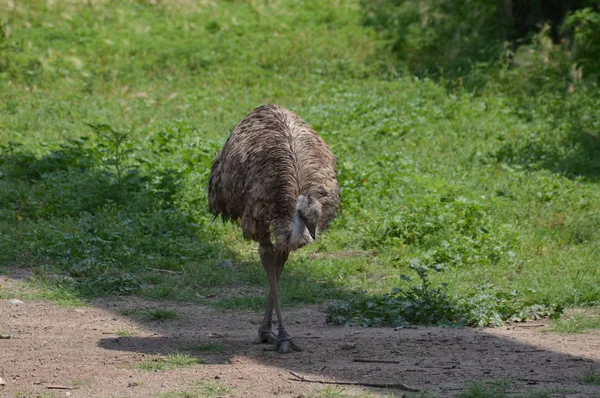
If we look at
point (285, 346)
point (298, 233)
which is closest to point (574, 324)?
point (285, 346)

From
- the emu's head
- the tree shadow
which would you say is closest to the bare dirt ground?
the tree shadow

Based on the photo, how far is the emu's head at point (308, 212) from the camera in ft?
20.2

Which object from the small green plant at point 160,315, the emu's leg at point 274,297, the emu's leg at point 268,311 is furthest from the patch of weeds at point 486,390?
the small green plant at point 160,315

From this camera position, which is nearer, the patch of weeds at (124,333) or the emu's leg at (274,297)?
the emu's leg at (274,297)

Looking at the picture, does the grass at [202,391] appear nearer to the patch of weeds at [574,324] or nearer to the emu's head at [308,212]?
the emu's head at [308,212]

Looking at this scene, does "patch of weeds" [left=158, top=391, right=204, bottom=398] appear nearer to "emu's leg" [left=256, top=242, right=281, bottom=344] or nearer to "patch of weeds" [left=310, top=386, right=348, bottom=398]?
"patch of weeds" [left=310, top=386, right=348, bottom=398]

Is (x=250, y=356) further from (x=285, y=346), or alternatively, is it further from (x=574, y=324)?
(x=574, y=324)

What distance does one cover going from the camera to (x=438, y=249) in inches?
372

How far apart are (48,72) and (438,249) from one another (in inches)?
353

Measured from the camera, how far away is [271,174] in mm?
6629

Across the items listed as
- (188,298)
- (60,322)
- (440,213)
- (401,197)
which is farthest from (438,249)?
(60,322)

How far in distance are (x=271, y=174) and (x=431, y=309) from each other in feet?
6.49

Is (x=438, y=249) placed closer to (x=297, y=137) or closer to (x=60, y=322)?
(x=297, y=137)

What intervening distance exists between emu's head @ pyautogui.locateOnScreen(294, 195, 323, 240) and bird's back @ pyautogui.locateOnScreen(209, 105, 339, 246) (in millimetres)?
184
